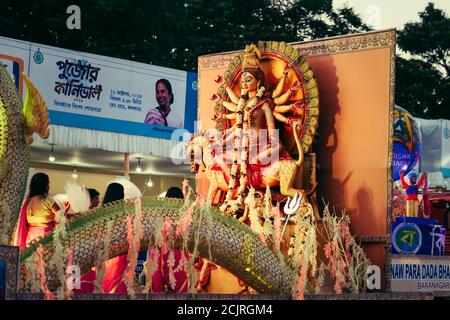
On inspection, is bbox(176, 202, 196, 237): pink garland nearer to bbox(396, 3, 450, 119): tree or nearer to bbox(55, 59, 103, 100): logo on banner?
bbox(55, 59, 103, 100): logo on banner

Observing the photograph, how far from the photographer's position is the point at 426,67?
2511cm

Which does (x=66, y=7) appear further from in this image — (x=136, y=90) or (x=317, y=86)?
(x=317, y=86)

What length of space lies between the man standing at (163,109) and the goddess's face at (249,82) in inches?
241

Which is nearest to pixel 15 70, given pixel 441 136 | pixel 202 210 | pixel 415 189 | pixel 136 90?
pixel 136 90

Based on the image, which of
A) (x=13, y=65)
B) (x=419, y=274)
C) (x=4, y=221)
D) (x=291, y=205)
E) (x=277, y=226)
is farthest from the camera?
(x=13, y=65)

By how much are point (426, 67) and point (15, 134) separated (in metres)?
21.7

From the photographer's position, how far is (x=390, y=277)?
287 inches

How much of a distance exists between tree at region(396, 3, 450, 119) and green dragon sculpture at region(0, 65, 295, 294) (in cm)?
1958

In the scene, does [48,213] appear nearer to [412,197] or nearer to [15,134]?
[15,134]

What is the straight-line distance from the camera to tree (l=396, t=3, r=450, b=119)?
24.3 metres

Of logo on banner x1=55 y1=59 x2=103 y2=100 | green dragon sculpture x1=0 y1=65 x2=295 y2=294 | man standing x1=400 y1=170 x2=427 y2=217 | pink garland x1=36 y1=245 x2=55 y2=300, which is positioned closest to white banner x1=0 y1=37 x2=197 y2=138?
logo on banner x1=55 y1=59 x2=103 y2=100

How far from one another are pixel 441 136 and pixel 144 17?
7.29 metres

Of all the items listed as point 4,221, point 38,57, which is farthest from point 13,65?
point 4,221

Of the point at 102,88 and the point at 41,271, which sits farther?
the point at 102,88
